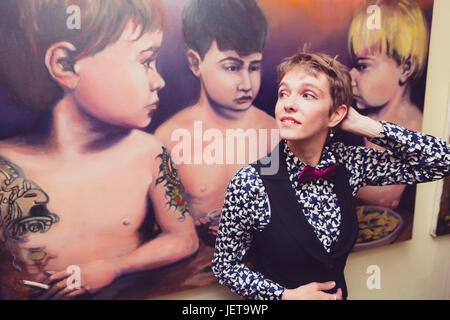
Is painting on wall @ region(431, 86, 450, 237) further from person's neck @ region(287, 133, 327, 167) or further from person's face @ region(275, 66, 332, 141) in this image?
person's face @ region(275, 66, 332, 141)

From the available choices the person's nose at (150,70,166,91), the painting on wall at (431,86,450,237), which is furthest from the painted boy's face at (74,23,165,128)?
the painting on wall at (431,86,450,237)

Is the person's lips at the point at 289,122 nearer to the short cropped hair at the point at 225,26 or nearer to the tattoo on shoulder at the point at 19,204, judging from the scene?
the short cropped hair at the point at 225,26

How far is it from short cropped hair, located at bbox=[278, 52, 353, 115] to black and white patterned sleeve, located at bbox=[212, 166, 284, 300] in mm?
325

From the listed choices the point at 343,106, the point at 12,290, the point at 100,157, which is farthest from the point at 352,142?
the point at 12,290

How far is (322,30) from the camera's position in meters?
1.16

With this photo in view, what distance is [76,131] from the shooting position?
0.95m

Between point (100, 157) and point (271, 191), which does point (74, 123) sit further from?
point (271, 191)

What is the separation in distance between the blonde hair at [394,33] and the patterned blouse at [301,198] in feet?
1.29

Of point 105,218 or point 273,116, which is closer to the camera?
point 105,218

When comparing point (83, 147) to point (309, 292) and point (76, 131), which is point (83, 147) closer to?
point (76, 131)

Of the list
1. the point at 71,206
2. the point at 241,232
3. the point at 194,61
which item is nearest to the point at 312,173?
the point at 241,232

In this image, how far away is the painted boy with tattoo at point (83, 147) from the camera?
2.87 feet

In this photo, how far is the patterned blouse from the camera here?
0.96 m

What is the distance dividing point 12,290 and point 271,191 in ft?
2.78
